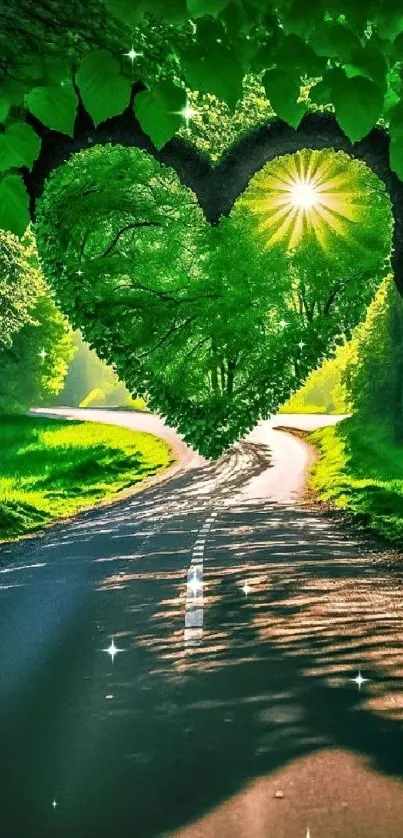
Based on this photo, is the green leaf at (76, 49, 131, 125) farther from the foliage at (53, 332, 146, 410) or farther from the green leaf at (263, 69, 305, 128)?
the foliage at (53, 332, 146, 410)

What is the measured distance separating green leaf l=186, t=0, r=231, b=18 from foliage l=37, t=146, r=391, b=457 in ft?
19.1

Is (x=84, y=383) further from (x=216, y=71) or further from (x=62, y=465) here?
(x=216, y=71)

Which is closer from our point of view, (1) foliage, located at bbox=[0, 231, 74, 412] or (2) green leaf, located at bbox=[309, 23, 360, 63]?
(2) green leaf, located at bbox=[309, 23, 360, 63]

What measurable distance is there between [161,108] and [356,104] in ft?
2.12

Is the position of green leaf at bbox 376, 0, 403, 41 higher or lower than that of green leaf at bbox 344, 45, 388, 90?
higher

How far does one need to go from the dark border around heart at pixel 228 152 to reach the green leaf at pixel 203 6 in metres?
4.34

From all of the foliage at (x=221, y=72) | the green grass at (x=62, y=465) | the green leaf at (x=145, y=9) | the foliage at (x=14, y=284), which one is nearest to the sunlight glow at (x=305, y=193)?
the green grass at (x=62, y=465)

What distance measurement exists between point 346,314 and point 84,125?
5.70m

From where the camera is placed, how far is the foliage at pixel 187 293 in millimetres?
10016

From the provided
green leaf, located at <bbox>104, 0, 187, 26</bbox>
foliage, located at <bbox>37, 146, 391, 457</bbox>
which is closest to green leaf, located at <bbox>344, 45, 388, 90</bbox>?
green leaf, located at <bbox>104, 0, 187, 26</bbox>

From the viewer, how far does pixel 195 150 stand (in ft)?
25.2

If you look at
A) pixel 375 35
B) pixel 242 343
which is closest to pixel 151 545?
pixel 242 343

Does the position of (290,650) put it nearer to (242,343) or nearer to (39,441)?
(242,343)

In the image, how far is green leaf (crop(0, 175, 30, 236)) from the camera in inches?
132
